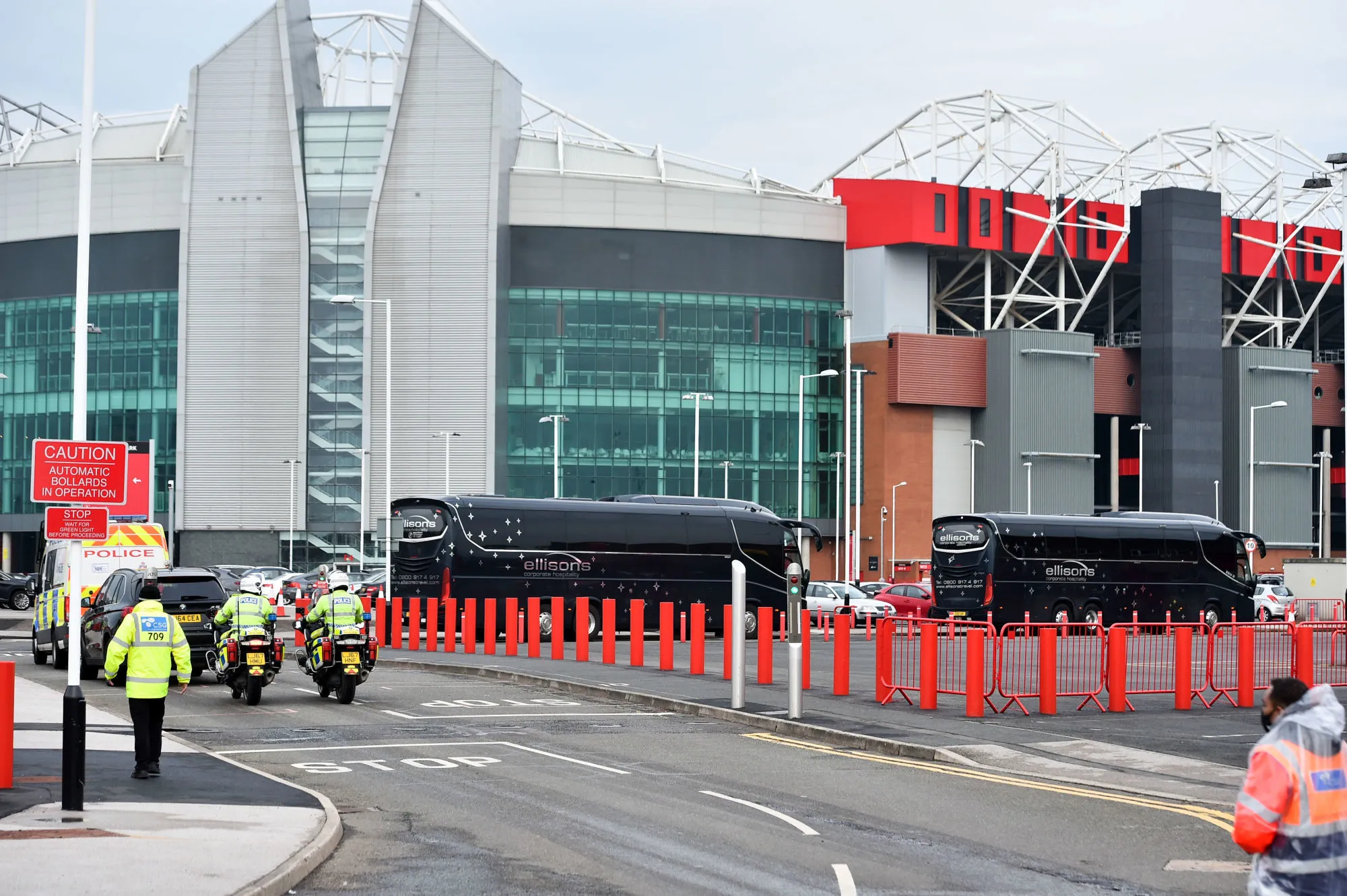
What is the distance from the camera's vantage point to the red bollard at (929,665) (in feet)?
72.7

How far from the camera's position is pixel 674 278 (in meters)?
96.7

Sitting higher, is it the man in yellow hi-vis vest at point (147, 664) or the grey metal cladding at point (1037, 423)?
the grey metal cladding at point (1037, 423)

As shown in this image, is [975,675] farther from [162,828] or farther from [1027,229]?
[1027,229]

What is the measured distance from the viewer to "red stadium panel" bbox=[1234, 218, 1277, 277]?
104 meters

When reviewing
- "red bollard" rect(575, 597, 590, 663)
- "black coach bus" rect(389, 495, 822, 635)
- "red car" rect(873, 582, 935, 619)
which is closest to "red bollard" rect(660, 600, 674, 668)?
"red bollard" rect(575, 597, 590, 663)

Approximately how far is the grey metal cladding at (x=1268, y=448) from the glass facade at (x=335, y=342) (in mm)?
51893

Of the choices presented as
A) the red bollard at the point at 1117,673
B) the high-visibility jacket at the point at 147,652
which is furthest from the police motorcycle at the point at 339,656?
the red bollard at the point at 1117,673

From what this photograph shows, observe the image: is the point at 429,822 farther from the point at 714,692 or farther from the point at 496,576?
the point at 496,576

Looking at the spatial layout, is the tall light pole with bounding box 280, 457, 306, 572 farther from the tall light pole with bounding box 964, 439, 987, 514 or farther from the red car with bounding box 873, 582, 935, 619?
the red car with bounding box 873, 582, 935, 619

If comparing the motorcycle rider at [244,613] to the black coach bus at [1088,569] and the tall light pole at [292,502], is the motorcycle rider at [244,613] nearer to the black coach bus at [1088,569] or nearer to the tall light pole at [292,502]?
the black coach bus at [1088,569]

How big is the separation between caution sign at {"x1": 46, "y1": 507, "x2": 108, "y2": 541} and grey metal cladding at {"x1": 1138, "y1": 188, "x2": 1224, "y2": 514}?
92.6 meters

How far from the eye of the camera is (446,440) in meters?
88.6

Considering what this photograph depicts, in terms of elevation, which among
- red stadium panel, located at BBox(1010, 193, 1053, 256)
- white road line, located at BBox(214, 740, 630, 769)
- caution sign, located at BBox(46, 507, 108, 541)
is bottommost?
white road line, located at BBox(214, 740, 630, 769)

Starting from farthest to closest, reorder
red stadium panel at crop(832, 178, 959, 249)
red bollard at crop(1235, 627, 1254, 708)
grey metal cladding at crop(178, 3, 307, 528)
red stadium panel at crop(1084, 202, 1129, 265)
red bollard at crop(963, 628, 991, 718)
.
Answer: red stadium panel at crop(1084, 202, 1129, 265) → red stadium panel at crop(832, 178, 959, 249) → grey metal cladding at crop(178, 3, 307, 528) → red bollard at crop(1235, 627, 1254, 708) → red bollard at crop(963, 628, 991, 718)
